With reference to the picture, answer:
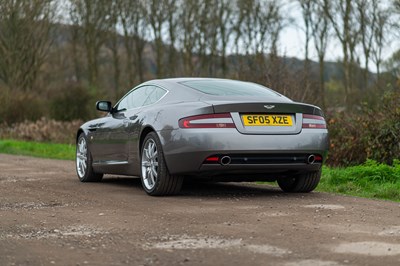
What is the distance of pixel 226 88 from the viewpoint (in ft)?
26.0

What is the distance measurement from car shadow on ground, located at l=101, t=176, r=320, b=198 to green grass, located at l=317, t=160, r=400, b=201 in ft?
2.45

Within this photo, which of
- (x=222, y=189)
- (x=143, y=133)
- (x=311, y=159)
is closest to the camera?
(x=311, y=159)

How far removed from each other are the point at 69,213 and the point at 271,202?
2.08 metres

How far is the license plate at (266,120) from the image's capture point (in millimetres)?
7090

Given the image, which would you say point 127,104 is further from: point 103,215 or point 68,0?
point 68,0

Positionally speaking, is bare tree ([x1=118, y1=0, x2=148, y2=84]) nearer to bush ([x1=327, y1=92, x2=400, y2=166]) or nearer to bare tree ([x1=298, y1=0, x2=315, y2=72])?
bare tree ([x1=298, y1=0, x2=315, y2=72])

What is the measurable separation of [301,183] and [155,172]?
1.77 m

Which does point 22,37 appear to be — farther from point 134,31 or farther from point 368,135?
point 368,135

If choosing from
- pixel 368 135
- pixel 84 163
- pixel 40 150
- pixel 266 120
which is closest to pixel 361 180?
pixel 368 135

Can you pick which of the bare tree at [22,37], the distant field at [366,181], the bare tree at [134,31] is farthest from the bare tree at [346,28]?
the distant field at [366,181]

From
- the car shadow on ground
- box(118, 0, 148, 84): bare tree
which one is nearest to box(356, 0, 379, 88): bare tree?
box(118, 0, 148, 84): bare tree

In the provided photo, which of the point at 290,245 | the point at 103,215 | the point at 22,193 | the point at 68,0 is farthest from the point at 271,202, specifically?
the point at 68,0

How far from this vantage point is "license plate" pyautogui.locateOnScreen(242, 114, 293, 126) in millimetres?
7090

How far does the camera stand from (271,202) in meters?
7.04
